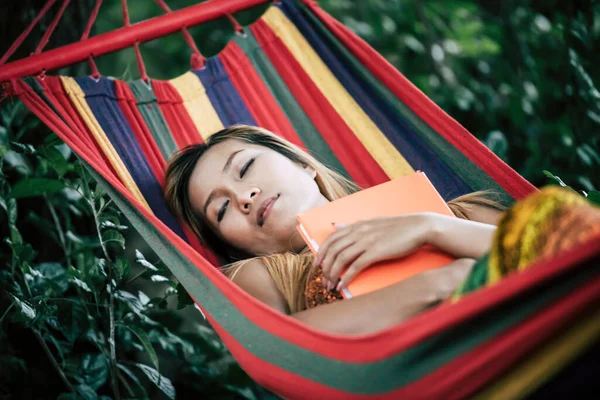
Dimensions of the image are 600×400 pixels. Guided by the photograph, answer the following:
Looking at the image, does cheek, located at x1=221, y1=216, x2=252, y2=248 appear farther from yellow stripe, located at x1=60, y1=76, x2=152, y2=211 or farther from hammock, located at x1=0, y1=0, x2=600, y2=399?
yellow stripe, located at x1=60, y1=76, x2=152, y2=211

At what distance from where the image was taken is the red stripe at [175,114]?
2.03m

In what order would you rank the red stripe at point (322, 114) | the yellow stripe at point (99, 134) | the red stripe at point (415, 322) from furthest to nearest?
the red stripe at point (322, 114) < the yellow stripe at point (99, 134) < the red stripe at point (415, 322)

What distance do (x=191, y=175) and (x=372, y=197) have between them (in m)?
0.52

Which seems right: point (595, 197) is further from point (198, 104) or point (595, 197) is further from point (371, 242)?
point (198, 104)

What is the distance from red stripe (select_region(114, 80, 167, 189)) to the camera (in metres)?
1.91

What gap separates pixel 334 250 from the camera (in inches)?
52.7

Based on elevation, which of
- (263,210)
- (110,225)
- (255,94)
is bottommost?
(263,210)

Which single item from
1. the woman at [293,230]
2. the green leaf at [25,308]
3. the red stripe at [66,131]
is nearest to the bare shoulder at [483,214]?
the woman at [293,230]

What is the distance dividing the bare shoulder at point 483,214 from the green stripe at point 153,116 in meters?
0.88

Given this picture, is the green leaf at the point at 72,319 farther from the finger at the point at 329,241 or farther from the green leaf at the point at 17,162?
the finger at the point at 329,241

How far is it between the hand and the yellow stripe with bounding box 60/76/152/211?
24.0 inches

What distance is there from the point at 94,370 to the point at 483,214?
3.69ft

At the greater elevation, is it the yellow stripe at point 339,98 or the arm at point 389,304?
the yellow stripe at point 339,98

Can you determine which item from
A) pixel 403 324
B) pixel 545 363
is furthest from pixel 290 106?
pixel 545 363
